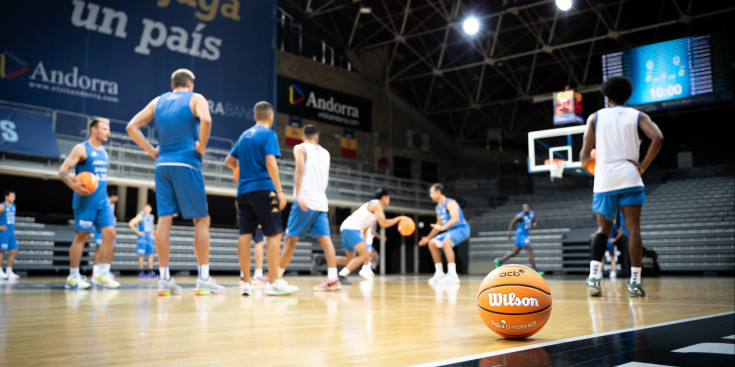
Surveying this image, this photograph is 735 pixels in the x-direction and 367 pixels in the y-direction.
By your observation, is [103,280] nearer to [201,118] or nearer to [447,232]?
[201,118]

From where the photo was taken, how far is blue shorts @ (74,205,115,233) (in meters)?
5.91

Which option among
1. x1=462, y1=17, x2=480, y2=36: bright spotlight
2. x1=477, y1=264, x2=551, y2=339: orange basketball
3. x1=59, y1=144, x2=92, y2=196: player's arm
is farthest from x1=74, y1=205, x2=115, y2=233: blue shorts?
x1=462, y1=17, x2=480, y2=36: bright spotlight

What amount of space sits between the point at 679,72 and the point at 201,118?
12438mm

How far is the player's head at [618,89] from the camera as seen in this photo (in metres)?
4.68

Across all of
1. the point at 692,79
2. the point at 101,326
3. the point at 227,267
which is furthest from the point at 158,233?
the point at 692,79

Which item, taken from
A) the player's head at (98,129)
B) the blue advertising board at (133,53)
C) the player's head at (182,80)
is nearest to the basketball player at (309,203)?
the player's head at (182,80)

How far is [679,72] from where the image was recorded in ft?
44.2

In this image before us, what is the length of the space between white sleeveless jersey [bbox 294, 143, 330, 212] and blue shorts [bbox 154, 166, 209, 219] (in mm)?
1122

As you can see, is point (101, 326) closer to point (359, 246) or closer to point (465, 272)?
point (359, 246)

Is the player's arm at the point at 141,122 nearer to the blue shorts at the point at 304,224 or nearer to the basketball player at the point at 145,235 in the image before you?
the blue shorts at the point at 304,224

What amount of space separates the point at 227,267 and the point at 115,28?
20.3 ft

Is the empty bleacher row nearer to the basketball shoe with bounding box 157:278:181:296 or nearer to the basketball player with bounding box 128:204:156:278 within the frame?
the basketball player with bounding box 128:204:156:278

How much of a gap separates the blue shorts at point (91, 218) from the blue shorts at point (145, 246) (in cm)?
679

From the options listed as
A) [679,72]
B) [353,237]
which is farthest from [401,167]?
[353,237]
